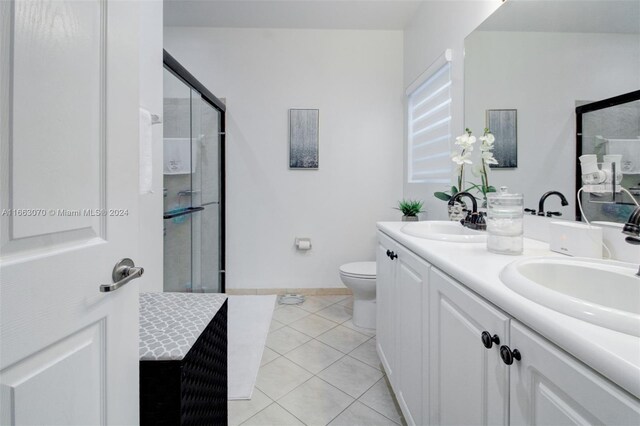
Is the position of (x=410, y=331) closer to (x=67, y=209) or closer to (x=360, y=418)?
(x=360, y=418)

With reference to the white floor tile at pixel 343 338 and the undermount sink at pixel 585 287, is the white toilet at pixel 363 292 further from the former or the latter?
the undermount sink at pixel 585 287

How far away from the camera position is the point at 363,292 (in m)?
2.24

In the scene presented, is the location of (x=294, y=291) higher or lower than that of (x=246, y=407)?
higher

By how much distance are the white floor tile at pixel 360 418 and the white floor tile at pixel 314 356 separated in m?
0.35

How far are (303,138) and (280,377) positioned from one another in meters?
2.08

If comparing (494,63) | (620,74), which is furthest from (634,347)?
(494,63)

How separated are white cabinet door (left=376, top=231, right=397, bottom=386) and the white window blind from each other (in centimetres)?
85

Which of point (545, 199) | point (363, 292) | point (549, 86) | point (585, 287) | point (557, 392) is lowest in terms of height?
point (363, 292)

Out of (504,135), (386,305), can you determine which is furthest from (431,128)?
(386,305)

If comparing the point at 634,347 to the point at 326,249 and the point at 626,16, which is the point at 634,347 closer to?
the point at 626,16

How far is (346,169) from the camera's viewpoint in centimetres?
300

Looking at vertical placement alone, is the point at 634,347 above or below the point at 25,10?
below

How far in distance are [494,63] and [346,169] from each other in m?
1.65

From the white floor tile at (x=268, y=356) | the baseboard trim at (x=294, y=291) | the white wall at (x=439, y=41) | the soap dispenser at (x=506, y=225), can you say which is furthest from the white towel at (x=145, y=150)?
the baseboard trim at (x=294, y=291)
